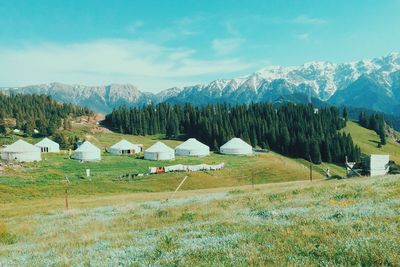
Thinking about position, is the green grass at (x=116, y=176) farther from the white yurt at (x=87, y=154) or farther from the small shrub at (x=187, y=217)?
the small shrub at (x=187, y=217)

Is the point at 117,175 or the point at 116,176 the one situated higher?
the point at 117,175

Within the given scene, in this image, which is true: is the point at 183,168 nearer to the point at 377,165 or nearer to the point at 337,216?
the point at 377,165

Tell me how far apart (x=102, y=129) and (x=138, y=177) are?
11046 cm

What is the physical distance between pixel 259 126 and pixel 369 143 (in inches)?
2179

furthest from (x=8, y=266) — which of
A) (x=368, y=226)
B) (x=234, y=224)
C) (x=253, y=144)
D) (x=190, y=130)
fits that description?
(x=190, y=130)

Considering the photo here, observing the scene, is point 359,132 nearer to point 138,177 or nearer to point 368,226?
point 138,177

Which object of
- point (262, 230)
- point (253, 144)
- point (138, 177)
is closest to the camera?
point (262, 230)

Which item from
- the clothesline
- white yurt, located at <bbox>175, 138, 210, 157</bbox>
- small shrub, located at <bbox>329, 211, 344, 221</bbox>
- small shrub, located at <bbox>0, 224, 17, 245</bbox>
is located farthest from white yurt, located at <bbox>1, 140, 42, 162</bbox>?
small shrub, located at <bbox>329, 211, 344, 221</bbox>

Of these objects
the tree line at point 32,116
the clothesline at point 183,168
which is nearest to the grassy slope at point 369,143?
the clothesline at point 183,168

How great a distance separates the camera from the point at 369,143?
563 feet

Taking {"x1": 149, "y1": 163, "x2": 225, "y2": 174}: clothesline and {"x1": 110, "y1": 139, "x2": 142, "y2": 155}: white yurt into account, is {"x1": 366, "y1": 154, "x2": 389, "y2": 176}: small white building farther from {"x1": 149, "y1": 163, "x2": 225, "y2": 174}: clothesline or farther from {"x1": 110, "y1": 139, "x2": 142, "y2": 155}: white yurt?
{"x1": 110, "y1": 139, "x2": 142, "y2": 155}: white yurt

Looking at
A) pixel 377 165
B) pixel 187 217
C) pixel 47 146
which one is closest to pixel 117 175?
pixel 377 165

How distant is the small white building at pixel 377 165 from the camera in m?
48.8

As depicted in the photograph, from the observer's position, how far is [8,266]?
10.4 metres
